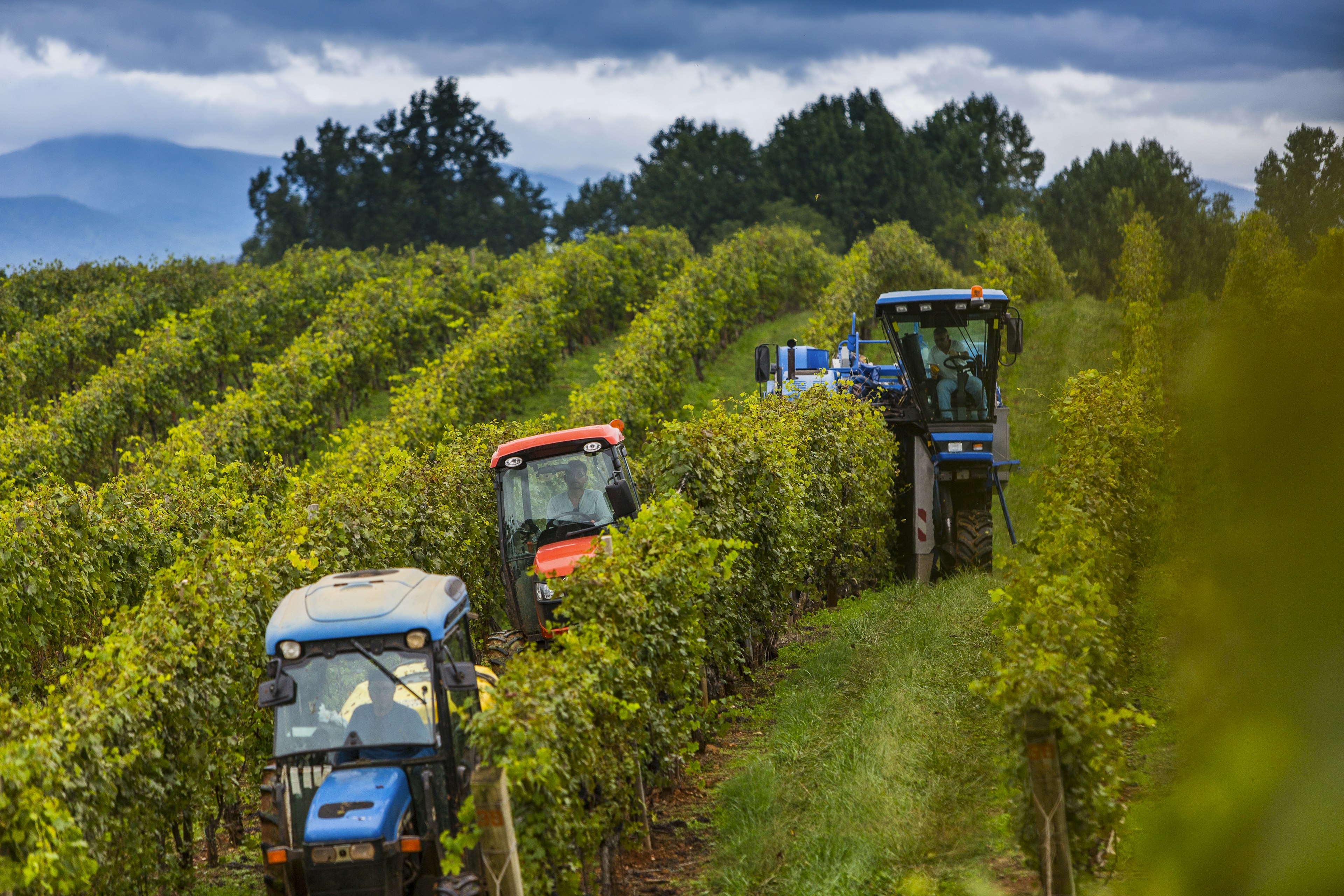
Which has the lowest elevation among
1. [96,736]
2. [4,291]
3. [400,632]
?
[96,736]

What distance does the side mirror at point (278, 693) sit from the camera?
5660mm

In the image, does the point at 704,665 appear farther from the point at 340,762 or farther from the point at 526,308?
the point at 526,308

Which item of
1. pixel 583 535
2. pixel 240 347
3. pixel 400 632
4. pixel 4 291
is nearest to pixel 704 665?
pixel 583 535

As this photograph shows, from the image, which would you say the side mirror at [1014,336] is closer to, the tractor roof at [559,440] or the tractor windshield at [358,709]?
the tractor roof at [559,440]

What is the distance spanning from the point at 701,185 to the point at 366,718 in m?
68.8

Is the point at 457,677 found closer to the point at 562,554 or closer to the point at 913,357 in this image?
the point at 562,554

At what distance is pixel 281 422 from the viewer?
851 inches

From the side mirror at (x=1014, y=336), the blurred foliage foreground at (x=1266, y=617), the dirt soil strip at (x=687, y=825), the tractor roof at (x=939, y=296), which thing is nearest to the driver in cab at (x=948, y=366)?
the tractor roof at (x=939, y=296)

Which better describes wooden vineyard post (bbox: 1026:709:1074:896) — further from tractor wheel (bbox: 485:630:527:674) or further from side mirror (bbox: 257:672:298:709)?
tractor wheel (bbox: 485:630:527:674)

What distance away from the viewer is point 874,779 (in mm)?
7090

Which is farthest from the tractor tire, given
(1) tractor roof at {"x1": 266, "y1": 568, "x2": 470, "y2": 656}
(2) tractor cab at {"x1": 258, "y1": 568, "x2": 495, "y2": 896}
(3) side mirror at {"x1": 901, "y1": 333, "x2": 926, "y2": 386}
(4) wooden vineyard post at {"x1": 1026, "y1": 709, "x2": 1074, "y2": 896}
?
(3) side mirror at {"x1": 901, "y1": 333, "x2": 926, "y2": 386}

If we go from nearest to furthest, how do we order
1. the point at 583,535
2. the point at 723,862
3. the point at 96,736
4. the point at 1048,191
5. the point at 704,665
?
the point at 96,736, the point at 723,862, the point at 704,665, the point at 583,535, the point at 1048,191

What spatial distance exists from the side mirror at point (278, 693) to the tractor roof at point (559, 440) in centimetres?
470

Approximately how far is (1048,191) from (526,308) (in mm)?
37266
